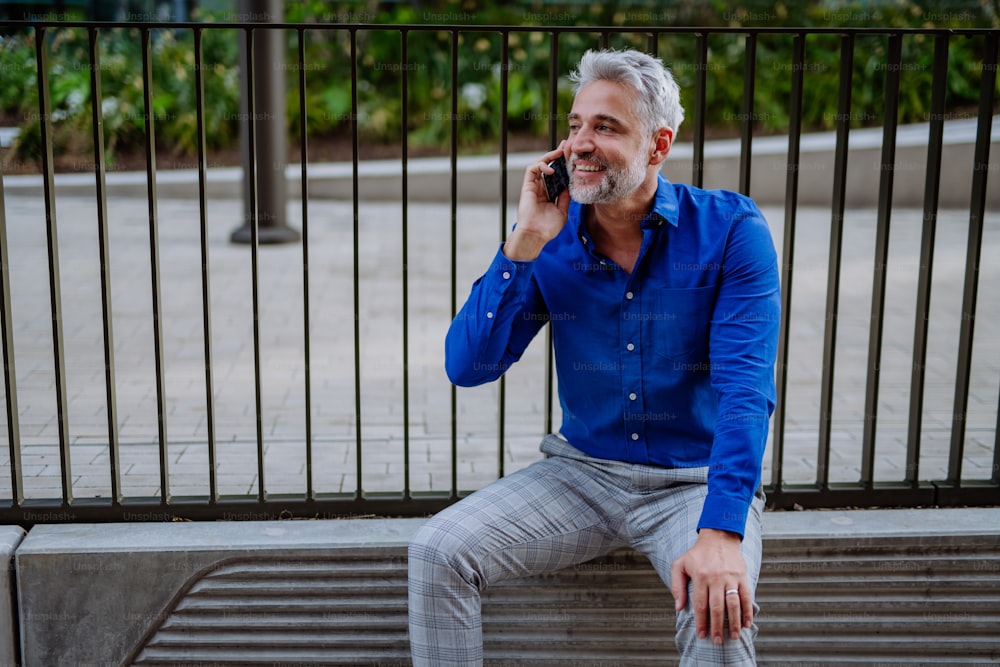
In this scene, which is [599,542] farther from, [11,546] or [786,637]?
[11,546]

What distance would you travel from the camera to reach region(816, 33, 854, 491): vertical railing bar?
299cm

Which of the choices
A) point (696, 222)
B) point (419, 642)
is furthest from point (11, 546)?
point (696, 222)

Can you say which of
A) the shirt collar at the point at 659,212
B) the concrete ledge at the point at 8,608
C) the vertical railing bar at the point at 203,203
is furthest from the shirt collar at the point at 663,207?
the concrete ledge at the point at 8,608

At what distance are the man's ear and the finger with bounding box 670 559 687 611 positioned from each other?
39.6 inches

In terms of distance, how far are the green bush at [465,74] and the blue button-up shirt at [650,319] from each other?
10.1 m

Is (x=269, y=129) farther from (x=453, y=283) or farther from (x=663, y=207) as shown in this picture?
(x=663, y=207)

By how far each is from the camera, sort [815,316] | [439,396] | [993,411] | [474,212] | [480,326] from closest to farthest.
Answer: [480,326] < [993,411] < [439,396] < [815,316] < [474,212]

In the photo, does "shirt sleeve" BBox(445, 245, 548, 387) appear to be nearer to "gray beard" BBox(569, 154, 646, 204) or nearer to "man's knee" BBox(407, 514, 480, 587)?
"gray beard" BBox(569, 154, 646, 204)

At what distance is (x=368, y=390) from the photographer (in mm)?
4723

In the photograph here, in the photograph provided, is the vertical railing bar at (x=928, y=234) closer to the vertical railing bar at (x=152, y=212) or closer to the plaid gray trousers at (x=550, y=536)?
the plaid gray trousers at (x=550, y=536)

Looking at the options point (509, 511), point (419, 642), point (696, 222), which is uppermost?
point (696, 222)

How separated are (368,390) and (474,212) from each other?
20.6 feet

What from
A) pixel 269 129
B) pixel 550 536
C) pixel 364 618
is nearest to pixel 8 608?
pixel 364 618

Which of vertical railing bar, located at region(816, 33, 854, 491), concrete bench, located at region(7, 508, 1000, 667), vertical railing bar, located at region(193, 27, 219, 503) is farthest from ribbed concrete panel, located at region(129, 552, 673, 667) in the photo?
vertical railing bar, located at region(816, 33, 854, 491)
